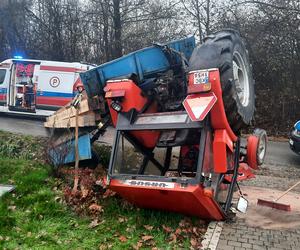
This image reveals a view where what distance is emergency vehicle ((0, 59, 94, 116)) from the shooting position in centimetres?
1526

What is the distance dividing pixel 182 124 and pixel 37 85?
11715 mm

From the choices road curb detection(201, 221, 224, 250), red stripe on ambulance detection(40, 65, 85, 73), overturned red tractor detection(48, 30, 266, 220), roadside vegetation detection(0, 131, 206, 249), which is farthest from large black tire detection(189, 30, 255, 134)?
red stripe on ambulance detection(40, 65, 85, 73)

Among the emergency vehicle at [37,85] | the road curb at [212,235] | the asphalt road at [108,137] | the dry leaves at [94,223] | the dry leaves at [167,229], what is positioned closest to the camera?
the road curb at [212,235]

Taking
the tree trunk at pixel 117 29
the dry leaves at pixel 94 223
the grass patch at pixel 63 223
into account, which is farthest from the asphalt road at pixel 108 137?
the tree trunk at pixel 117 29

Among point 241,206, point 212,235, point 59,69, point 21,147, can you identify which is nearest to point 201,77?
point 241,206

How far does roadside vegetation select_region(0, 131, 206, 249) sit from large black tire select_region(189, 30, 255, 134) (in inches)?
61.4

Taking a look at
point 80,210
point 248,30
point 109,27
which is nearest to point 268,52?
point 248,30

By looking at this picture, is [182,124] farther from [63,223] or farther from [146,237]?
[63,223]

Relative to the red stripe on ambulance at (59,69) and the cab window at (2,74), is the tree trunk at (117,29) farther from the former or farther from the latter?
the cab window at (2,74)

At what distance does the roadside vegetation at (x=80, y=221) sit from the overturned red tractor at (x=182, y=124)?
0.93 ft

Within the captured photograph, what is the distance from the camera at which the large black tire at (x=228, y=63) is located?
498cm

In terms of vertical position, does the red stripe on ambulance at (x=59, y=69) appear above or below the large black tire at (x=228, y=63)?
above

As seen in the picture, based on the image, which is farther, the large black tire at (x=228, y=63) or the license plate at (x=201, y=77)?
the large black tire at (x=228, y=63)

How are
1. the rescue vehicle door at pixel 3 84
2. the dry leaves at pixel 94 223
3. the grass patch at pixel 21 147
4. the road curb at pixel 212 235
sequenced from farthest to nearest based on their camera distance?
1. the rescue vehicle door at pixel 3 84
2. the grass patch at pixel 21 147
3. the dry leaves at pixel 94 223
4. the road curb at pixel 212 235
